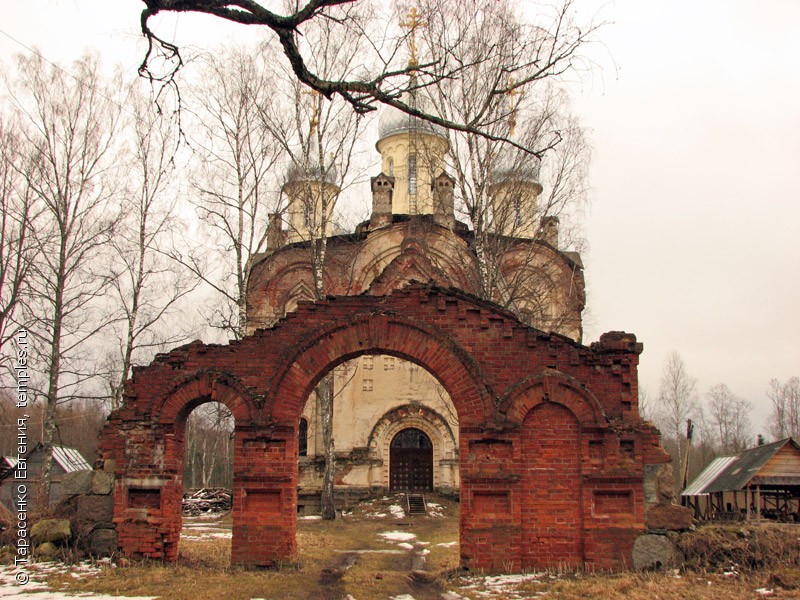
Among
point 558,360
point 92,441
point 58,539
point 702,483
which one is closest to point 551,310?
point 702,483

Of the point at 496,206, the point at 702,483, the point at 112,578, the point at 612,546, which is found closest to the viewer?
the point at 112,578

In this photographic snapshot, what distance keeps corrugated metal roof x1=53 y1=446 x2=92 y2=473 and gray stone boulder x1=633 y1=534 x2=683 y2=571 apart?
655 inches

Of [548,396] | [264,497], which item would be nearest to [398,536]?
[264,497]

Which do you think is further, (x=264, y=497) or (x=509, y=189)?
(x=509, y=189)

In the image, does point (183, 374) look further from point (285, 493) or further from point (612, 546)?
point (612, 546)

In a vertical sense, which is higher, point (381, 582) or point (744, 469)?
point (744, 469)

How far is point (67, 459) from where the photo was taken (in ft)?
76.5

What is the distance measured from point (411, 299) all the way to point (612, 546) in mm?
4307

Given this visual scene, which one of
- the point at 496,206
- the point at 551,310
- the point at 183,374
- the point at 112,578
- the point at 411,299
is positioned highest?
the point at 496,206

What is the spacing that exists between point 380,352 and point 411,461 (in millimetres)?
14283

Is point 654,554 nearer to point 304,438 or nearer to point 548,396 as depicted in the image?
point 548,396

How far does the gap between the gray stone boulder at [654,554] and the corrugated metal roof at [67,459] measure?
16.6 m

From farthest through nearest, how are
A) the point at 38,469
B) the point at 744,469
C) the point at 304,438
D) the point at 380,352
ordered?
1. the point at 304,438
2. the point at 38,469
3. the point at 744,469
4. the point at 380,352

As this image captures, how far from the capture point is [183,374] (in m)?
10.9
